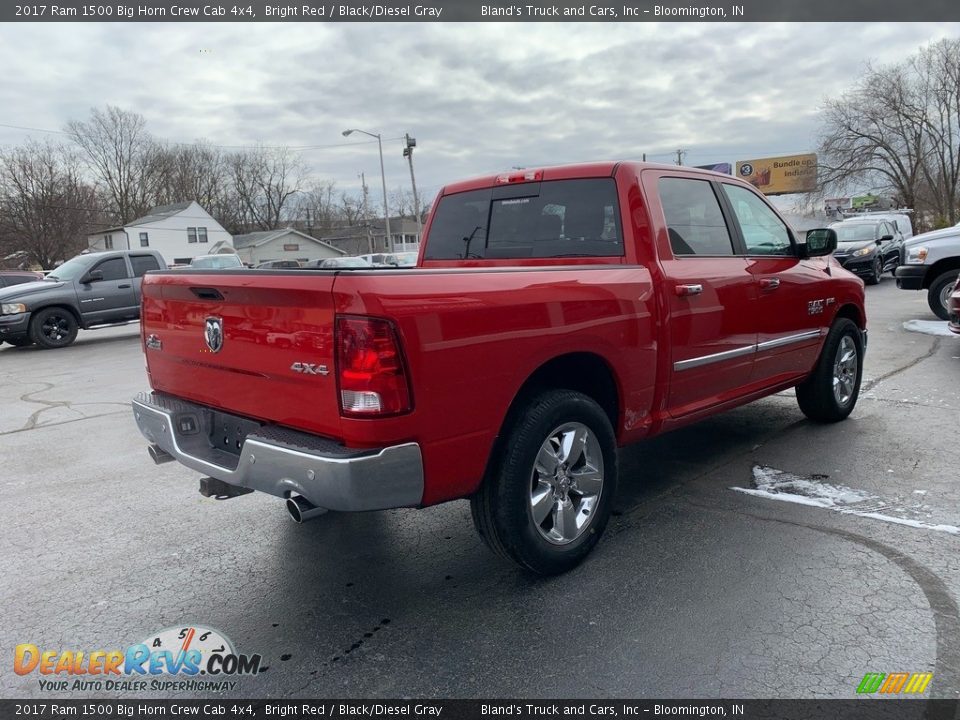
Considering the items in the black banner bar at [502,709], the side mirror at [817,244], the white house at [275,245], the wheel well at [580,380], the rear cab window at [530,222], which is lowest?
the black banner bar at [502,709]

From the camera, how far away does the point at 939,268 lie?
1133cm

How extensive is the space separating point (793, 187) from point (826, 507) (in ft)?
186

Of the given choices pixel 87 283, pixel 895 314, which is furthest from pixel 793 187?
pixel 87 283

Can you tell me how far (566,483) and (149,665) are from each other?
1.89 meters

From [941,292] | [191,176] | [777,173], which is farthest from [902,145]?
[191,176]

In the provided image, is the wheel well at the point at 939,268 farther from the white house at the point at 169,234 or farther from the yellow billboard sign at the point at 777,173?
the white house at the point at 169,234

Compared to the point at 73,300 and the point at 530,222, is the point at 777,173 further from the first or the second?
the point at 530,222

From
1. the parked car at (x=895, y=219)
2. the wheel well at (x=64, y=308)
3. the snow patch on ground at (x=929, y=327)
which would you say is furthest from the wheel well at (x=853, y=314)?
the parked car at (x=895, y=219)

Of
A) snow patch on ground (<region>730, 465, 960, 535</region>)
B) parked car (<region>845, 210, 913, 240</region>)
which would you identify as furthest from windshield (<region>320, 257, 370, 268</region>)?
parked car (<region>845, 210, 913, 240</region>)

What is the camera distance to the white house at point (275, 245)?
220 feet

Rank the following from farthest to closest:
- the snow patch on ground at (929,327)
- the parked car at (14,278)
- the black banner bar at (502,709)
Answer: the parked car at (14,278) → the snow patch on ground at (929,327) → the black banner bar at (502,709)

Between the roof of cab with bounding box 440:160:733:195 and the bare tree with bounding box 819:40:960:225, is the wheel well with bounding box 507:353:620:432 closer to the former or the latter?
the roof of cab with bounding box 440:160:733:195

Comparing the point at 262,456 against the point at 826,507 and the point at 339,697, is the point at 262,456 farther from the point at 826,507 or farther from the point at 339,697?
the point at 826,507

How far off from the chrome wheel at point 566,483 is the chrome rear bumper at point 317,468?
27.9 inches
